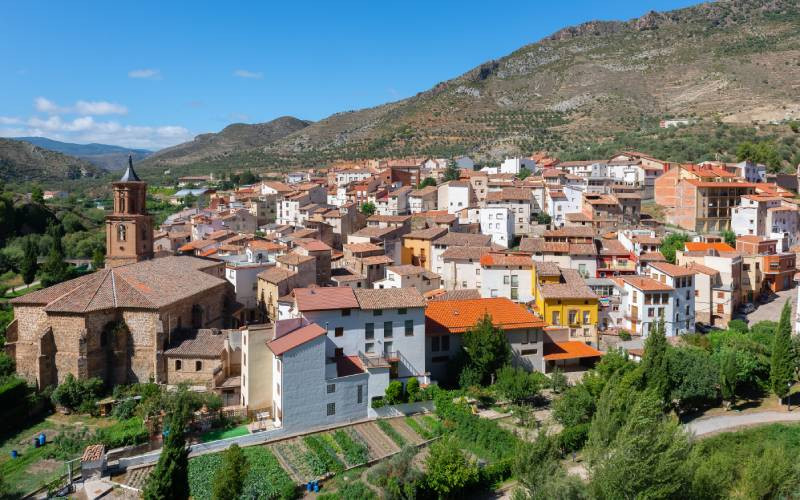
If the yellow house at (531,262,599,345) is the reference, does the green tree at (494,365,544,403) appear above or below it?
below

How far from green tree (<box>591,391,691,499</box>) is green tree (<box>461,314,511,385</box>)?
33.2 ft

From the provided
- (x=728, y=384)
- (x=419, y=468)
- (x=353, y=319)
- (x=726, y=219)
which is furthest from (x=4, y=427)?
(x=726, y=219)

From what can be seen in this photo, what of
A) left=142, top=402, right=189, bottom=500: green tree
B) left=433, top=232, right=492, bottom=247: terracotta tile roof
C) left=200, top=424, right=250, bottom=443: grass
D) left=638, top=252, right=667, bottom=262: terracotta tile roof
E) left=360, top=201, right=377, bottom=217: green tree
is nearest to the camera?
left=142, top=402, right=189, bottom=500: green tree

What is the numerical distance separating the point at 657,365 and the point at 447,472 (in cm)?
1334

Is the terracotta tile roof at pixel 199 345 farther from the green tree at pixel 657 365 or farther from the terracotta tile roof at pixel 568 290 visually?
the green tree at pixel 657 365

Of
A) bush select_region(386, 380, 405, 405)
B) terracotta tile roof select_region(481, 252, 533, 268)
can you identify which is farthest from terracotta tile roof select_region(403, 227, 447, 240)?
bush select_region(386, 380, 405, 405)

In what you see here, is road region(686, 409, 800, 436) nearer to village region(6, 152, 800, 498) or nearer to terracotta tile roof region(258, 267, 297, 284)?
village region(6, 152, 800, 498)

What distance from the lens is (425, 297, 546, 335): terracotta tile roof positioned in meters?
31.0

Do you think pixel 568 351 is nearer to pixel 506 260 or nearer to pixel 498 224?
pixel 506 260

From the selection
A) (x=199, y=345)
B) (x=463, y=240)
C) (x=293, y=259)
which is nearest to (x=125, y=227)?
(x=293, y=259)

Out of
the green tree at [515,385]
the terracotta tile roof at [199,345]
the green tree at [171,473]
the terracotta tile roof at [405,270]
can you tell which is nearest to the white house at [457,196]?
the terracotta tile roof at [405,270]

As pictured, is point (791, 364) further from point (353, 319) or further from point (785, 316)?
point (353, 319)

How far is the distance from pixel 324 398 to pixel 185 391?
6033 mm

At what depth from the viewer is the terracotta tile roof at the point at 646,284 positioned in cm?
3660
